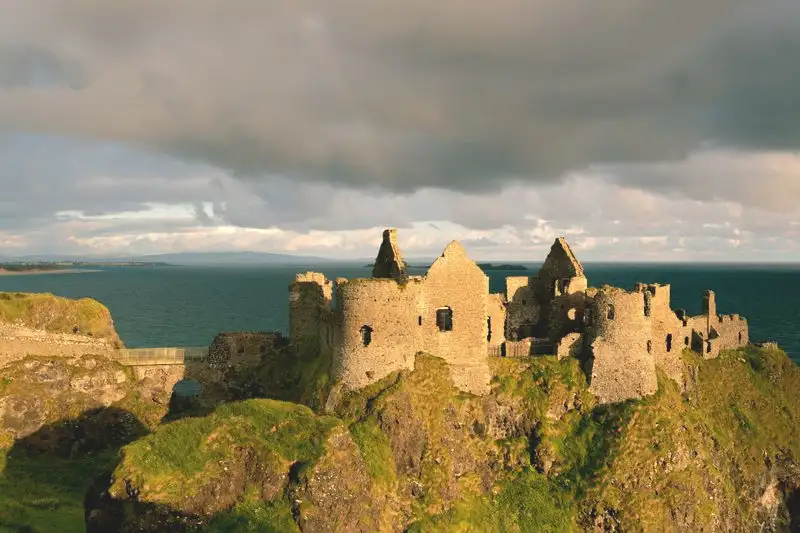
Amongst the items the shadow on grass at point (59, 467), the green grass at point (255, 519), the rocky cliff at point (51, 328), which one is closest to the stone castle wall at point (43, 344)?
the rocky cliff at point (51, 328)

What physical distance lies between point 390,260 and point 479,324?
8545mm

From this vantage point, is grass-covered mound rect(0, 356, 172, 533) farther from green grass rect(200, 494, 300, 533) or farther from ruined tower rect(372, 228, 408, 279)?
ruined tower rect(372, 228, 408, 279)

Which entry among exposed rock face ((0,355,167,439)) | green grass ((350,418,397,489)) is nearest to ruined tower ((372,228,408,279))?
green grass ((350,418,397,489))

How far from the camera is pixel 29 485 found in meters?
38.4

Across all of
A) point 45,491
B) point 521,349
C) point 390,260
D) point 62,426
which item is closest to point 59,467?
point 45,491

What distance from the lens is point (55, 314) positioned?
51219mm

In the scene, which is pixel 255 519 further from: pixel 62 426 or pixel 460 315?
pixel 62 426

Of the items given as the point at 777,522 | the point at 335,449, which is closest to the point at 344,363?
the point at 335,449

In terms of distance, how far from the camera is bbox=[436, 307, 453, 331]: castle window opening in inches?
1618

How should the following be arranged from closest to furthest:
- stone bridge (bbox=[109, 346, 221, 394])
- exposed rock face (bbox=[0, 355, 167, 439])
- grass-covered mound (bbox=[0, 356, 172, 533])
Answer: grass-covered mound (bbox=[0, 356, 172, 533]) → exposed rock face (bbox=[0, 355, 167, 439]) → stone bridge (bbox=[109, 346, 221, 394])

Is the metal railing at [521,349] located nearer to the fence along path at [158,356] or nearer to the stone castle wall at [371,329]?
the stone castle wall at [371,329]

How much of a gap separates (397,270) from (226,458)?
18117mm

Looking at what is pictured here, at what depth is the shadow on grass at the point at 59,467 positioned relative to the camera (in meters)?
34.6

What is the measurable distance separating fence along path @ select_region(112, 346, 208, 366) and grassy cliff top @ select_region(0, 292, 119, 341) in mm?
4905
